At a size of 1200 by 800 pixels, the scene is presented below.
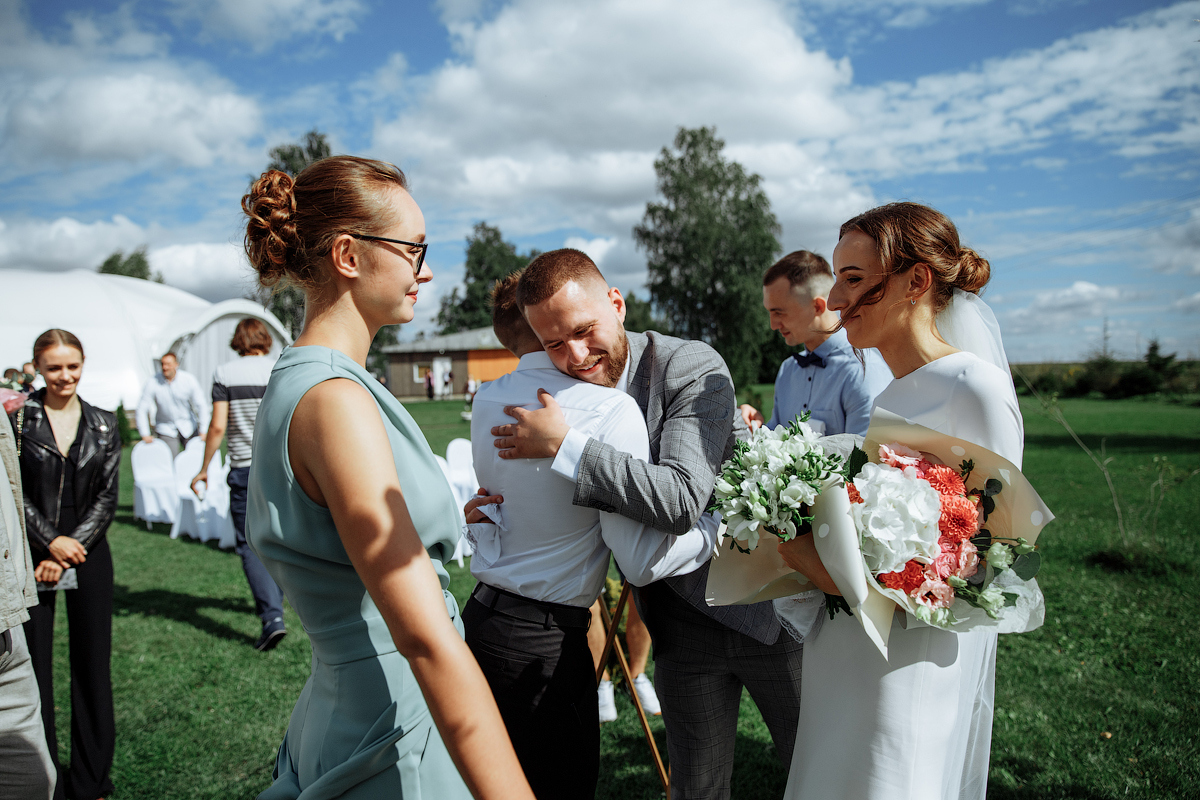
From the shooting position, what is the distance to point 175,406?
33.9 ft

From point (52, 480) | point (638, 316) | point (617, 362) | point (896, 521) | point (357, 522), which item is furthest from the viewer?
point (638, 316)

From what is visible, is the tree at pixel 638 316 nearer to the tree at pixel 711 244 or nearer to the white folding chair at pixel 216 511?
the tree at pixel 711 244

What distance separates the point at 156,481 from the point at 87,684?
7225 mm

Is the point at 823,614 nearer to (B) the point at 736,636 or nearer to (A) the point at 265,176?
(B) the point at 736,636

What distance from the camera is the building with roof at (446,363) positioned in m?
49.6

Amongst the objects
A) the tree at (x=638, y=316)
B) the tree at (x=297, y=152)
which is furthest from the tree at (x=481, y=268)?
the tree at (x=297, y=152)

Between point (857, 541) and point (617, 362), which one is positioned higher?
point (617, 362)

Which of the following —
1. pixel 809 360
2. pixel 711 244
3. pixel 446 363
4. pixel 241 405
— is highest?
pixel 711 244

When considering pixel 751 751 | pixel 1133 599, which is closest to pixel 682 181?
pixel 1133 599

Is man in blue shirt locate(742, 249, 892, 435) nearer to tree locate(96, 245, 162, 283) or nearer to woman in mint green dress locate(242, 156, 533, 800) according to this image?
woman in mint green dress locate(242, 156, 533, 800)

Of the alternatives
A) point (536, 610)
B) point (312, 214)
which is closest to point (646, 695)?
point (536, 610)

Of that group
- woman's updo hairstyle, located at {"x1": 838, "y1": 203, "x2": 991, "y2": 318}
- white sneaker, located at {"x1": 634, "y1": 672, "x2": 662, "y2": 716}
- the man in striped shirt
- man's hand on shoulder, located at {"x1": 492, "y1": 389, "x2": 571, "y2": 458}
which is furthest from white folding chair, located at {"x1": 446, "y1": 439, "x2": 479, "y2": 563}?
woman's updo hairstyle, located at {"x1": 838, "y1": 203, "x2": 991, "y2": 318}

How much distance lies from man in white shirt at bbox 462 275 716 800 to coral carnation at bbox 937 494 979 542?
69 centimetres

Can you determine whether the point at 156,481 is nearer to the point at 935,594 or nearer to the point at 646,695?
the point at 646,695
